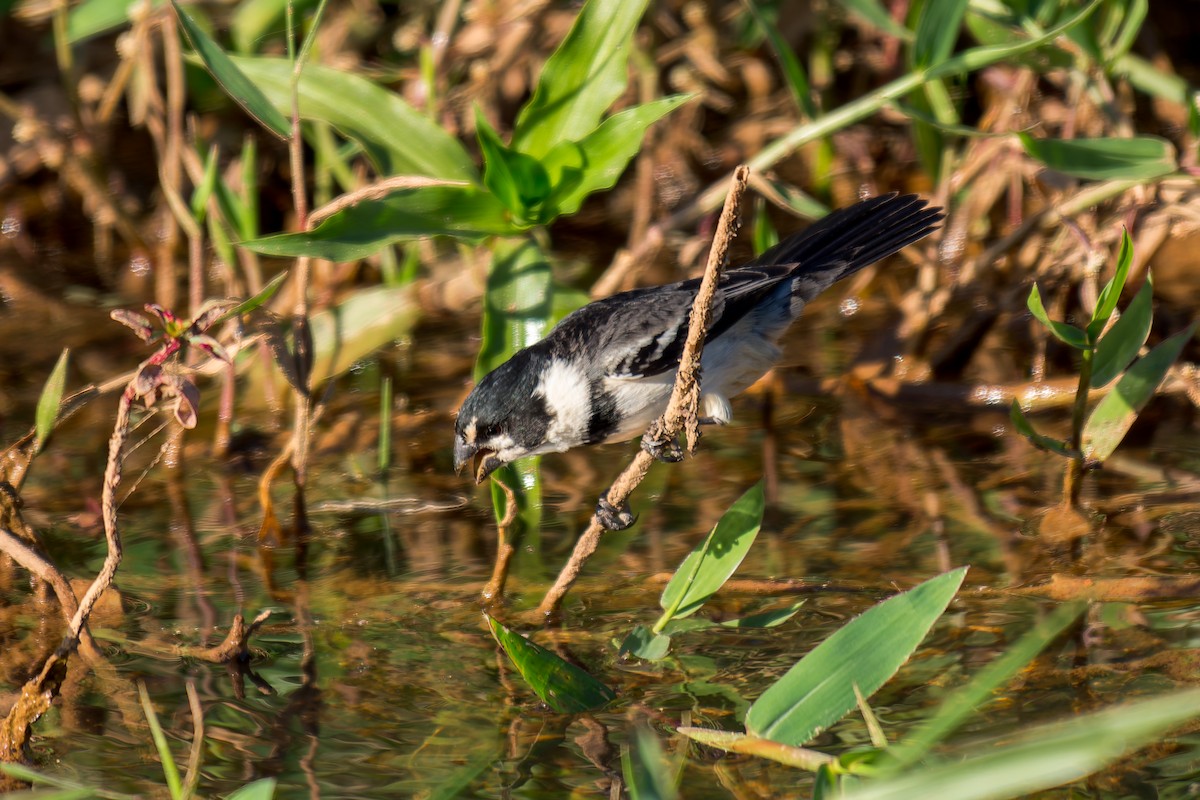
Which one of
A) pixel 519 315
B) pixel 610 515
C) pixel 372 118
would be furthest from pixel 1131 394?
pixel 372 118

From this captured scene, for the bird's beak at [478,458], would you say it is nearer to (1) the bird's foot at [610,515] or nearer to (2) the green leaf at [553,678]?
(1) the bird's foot at [610,515]

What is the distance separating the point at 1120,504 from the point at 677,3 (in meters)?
3.30

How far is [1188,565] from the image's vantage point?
11.6 ft

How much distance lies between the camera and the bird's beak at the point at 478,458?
12.0 feet

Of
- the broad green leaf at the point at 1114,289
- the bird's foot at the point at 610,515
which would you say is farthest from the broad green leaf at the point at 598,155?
the broad green leaf at the point at 1114,289

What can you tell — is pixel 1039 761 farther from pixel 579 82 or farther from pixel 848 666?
pixel 579 82

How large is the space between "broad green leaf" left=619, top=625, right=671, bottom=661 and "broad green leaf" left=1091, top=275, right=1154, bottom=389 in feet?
4.51

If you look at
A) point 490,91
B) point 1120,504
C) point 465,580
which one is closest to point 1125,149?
point 1120,504

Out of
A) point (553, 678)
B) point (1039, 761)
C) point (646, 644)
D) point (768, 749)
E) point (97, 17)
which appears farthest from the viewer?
point (97, 17)

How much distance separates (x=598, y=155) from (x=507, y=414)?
76cm

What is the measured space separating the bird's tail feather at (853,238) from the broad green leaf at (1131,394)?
2.45 ft

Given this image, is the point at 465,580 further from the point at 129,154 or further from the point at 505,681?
the point at 129,154

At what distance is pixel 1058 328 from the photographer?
3.24 metres

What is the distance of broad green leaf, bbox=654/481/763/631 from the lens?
10.2 ft
